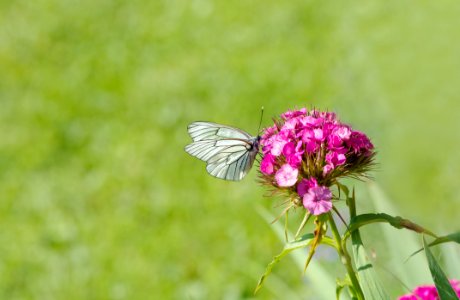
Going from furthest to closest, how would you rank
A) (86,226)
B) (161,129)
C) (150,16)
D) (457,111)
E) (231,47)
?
(150,16), (231,47), (161,129), (457,111), (86,226)

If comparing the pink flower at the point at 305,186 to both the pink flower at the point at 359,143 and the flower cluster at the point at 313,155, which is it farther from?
the pink flower at the point at 359,143

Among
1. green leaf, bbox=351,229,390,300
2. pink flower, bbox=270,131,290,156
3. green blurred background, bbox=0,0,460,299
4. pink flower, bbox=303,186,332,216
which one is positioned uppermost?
green blurred background, bbox=0,0,460,299

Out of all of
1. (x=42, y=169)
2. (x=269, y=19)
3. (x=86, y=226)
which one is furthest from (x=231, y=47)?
(x=86, y=226)

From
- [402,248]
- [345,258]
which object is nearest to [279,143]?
[345,258]

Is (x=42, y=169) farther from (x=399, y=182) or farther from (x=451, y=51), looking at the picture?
(x=451, y=51)

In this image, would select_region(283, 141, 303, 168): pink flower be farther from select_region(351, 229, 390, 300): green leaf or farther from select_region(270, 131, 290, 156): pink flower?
select_region(351, 229, 390, 300): green leaf

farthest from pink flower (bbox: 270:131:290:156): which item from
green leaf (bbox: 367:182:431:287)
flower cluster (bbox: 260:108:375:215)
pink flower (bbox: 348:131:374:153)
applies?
green leaf (bbox: 367:182:431:287)

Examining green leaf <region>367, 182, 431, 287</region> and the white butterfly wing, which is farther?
green leaf <region>367, 182, 431, 287</region>
